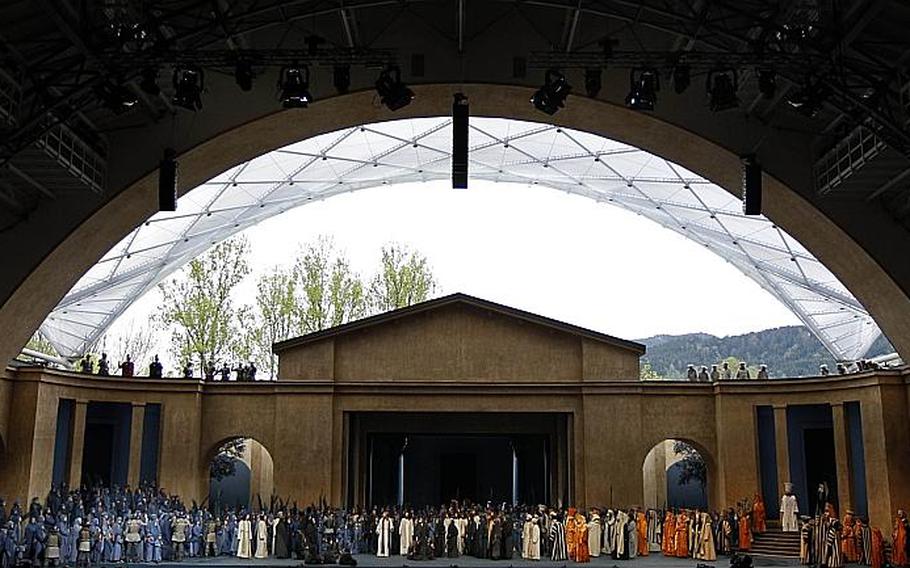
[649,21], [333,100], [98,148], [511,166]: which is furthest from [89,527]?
[511,166]

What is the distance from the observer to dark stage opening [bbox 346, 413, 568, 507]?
33.3 meters

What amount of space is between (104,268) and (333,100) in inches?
755

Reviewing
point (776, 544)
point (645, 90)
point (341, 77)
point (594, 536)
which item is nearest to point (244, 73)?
point (341, 77)

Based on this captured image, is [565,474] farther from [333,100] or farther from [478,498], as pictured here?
[333,100]

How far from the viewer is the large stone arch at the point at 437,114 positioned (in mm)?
20641

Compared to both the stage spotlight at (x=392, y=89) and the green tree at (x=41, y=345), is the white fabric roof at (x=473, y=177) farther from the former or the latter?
the stage spotlight at (x=392, y=89)

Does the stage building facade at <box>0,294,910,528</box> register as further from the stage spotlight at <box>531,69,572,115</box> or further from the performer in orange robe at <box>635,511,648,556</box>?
the stage spotlight at <box>531,69,572,115</box>

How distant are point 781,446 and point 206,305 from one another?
85.9ft

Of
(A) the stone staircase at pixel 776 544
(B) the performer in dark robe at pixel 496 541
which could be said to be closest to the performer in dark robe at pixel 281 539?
(B) the performer in dark robe at pixel 496 541

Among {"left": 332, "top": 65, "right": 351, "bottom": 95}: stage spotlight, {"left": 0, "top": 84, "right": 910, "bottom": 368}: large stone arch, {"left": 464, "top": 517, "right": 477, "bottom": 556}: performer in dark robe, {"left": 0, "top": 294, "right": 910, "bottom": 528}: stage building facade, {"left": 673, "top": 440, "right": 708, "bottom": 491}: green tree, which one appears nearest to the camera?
{"left": 332, "top": 65, "right": 351, "bottom": 95}: stage spotlight

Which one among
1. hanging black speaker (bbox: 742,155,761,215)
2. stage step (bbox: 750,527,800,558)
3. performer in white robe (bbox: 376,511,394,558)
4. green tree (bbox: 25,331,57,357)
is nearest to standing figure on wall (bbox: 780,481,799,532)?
stage step (bbox: 750,527,800,558)

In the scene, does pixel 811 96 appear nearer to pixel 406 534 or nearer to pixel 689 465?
pixel 406 534

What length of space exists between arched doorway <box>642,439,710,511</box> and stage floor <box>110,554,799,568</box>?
935 cm

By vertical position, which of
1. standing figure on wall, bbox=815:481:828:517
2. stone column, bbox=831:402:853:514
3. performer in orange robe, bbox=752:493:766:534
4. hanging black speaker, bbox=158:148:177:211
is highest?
hanging black speaker, bbox=158:148:177:211
